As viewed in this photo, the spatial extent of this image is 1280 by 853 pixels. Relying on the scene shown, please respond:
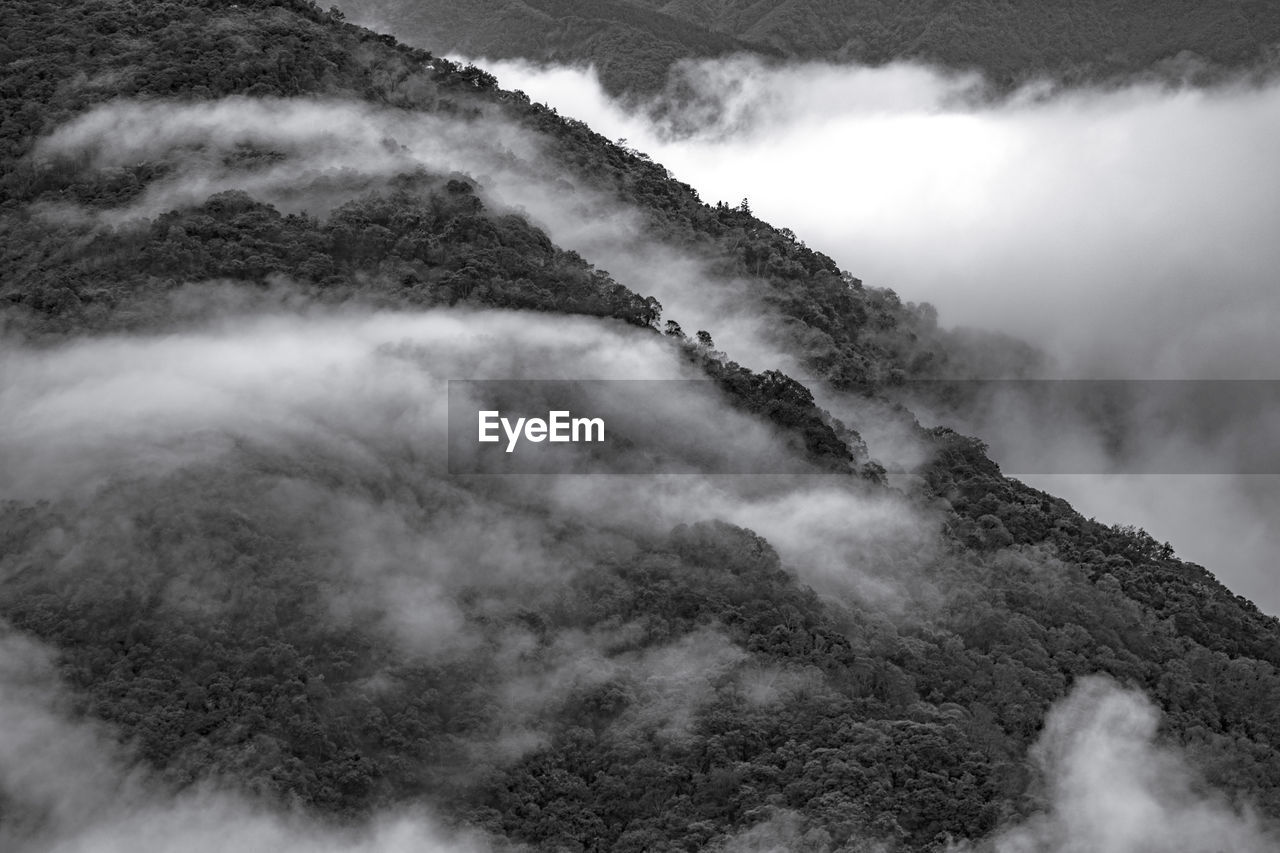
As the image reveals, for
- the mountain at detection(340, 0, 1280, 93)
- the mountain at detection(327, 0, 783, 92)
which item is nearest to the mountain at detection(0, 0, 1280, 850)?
the mountain at detection(327, 0, 783, 92)

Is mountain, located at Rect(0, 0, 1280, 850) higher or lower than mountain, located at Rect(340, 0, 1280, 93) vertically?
lower

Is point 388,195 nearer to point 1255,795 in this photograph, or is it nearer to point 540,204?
point 540,204

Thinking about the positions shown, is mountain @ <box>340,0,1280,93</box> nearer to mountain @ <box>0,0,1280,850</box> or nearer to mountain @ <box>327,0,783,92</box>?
mountain @ <box>327,0,783,92</box>

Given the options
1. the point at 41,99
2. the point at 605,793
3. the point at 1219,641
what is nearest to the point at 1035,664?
the point at 1219,641

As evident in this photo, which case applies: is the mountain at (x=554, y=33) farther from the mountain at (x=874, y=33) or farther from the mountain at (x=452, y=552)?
the mountain at (x=452, y=552)

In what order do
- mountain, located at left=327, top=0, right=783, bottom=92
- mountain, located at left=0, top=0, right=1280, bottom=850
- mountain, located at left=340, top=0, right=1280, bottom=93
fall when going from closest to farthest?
mountain, located at left=0, top=0, right=1280, bottom=850, mountain, located at left=327, top=0, right=783, bottom=92, mountain, located at left=340, top=0, right=1280, bottom=93

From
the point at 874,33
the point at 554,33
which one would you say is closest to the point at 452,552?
the point at 554,33
